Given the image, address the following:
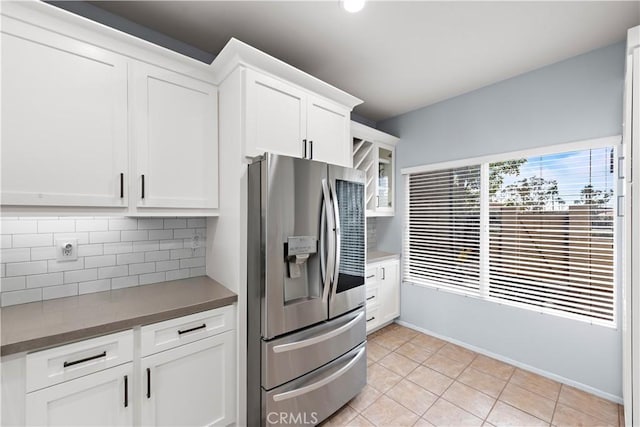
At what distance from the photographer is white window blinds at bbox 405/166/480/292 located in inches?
111

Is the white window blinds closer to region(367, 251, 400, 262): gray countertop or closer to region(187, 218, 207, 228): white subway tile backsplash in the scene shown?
region(367, 251, 400, 262): gray countertop

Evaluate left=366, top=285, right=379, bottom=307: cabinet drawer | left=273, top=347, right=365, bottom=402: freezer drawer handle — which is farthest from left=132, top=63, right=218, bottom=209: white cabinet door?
left=366, top=285, right=379, bottom=307: cabinet drawer

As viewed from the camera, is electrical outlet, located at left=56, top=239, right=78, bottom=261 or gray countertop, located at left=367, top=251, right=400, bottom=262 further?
gray countertop, located at left=367, top=251, right=400, bottom=262

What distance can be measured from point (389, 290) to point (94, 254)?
2817 millimetres

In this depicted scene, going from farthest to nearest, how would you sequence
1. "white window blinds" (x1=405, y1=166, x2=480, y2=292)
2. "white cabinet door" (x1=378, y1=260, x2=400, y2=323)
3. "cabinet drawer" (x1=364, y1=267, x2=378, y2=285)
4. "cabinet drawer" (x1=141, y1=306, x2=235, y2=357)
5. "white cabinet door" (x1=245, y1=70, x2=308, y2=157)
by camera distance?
"white cabinet door" (x1=378, y1=260, x2=400, y2=323)
"cabinet drawer" (x1=364, y1=267, x2=378, y2=285)
"white window blinds" (x1=405, y1=166, x2=480, y2=292)
"white cabinet door" (x1=245, y1=70, x2=308, y2=157)
"cabinet drawer" (x1=141, y1=306, x2=235, y2=357)

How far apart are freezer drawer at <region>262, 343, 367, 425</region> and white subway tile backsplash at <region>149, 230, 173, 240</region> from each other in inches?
48.1

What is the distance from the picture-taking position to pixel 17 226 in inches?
Answer: 58.2

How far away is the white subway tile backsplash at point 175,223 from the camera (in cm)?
195

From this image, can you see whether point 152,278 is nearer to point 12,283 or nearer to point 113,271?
point 113,271

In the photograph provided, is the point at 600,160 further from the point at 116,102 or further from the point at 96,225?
the point at 96,225

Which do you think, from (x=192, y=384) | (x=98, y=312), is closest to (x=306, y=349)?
(x=192, y=384)

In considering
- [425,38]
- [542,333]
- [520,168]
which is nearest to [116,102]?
[425,38]

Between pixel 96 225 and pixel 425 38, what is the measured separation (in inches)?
102

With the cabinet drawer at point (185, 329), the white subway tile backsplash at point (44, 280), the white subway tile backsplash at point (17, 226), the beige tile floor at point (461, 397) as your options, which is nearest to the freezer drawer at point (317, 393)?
the beige tile floor at point (461, 397)
